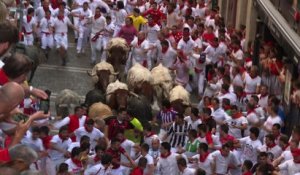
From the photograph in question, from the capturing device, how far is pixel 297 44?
19453 mm

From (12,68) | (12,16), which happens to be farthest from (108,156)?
(12,16)

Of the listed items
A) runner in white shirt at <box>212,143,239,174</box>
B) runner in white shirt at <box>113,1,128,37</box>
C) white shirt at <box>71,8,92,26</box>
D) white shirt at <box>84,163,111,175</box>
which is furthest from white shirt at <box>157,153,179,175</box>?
white shirt at <box>71,8,92,26</box>

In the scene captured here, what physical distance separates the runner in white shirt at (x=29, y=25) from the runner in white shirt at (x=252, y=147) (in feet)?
27.3

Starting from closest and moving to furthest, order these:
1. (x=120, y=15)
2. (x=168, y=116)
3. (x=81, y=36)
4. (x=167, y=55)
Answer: (x=168, y=116) → (x=167, y=55) → (x=81, y=36) → (x=120, y=15)

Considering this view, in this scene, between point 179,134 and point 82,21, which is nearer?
point 179,134

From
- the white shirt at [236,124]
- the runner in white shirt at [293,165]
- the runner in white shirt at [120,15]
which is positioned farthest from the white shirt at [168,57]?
the runner in white shirt at [293,165]

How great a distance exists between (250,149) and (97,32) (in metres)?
8.36

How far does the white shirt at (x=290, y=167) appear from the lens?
15.2 m

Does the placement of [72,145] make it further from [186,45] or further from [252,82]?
[186,45]

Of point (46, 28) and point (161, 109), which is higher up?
point (46, 28)

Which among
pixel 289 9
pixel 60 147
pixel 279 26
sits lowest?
pixel 60 147

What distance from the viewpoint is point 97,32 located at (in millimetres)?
23844

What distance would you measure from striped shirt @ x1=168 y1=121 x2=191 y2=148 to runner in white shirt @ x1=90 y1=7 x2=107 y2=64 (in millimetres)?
6682

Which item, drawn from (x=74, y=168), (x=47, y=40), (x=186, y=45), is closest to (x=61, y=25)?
(x=47, y=40)
